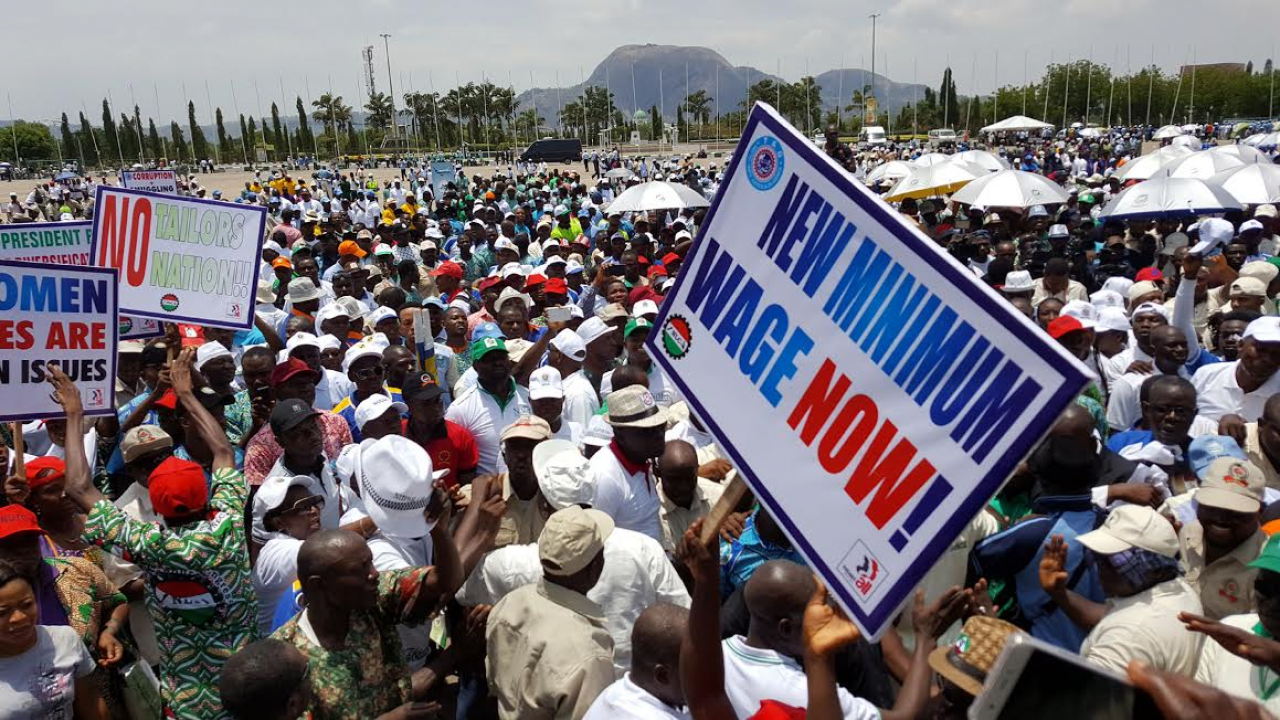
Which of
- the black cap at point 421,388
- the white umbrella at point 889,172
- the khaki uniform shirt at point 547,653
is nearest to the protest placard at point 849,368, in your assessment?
the khaki uniform shirt at point 547,653

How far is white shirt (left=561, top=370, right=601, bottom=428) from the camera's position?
5.93 m

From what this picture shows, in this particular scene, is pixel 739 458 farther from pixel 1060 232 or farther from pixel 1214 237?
pixel 1214 237

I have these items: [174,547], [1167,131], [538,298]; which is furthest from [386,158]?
[174,547]

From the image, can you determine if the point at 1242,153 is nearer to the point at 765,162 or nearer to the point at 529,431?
the point at 529,431

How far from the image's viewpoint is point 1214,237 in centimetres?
1023

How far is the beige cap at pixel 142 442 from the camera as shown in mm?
4316

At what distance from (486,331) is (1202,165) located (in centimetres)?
1263

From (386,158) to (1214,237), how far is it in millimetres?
73729

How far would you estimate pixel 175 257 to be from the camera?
6.05 meters

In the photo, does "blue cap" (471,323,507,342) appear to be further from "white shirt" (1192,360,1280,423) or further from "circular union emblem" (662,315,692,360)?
"white shirt" (1192,360,1280,423)

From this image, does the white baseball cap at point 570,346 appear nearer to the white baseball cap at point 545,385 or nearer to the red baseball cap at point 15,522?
the white baseball cap at point 545,385

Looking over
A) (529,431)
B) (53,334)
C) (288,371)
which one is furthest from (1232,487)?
(53,334)

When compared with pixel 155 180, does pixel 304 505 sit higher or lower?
lower

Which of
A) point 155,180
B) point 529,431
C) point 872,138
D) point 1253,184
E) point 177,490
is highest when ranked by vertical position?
point 872,138
